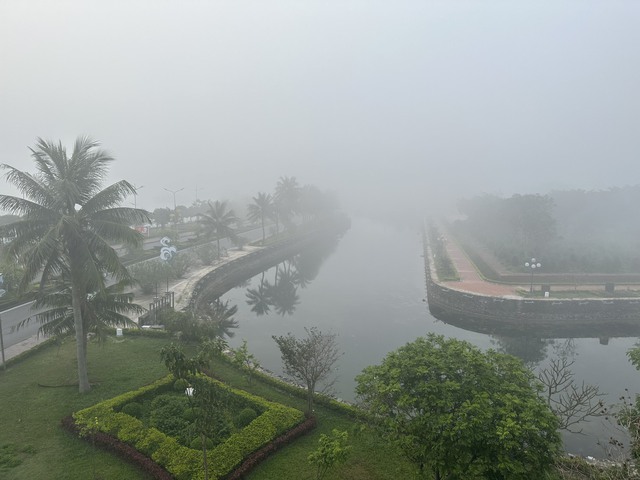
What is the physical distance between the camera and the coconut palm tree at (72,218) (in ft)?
46.4

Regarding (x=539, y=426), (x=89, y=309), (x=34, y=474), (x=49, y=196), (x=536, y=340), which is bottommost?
(x=536, y=340)

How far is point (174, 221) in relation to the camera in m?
86.2

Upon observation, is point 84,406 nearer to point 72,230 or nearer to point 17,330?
point 72,230

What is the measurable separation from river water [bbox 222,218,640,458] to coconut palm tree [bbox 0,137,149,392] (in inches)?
469

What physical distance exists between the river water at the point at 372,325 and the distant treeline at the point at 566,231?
12.1 meters

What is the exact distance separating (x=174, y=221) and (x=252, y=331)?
6178 cm

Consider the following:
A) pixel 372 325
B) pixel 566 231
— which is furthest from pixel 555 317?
pixel 566 231

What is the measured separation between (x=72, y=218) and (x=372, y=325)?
23.5 meters

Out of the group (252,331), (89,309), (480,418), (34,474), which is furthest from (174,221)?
(480,418)

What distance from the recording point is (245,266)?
172 feet

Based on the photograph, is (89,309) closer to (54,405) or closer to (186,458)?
(54,405)

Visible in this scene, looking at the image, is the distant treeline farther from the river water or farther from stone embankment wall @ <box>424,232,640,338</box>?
the river water

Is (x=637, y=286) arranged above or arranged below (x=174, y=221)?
below

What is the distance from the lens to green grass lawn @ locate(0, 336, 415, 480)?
11.7m
